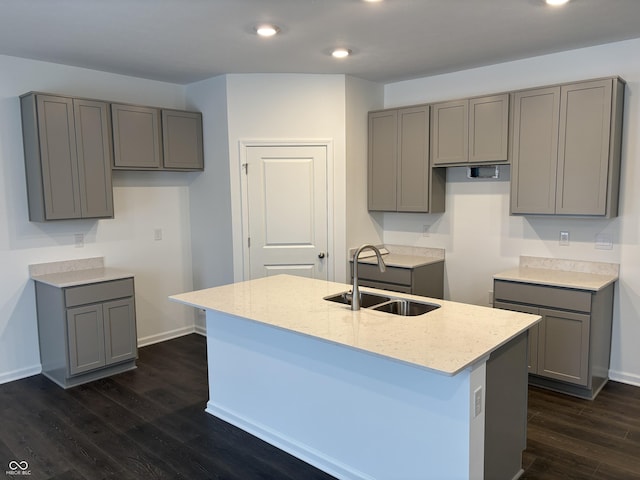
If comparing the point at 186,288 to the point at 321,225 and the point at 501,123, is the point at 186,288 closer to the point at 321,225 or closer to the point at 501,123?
the point at 321,225

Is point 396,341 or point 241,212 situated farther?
point 241,212

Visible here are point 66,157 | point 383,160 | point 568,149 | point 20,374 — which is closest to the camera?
point 568,149

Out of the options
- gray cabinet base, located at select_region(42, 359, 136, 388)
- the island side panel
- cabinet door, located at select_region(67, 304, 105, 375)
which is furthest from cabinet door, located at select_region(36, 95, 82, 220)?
the island side panel

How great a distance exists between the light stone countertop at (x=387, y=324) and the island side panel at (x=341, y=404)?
3.7 inches

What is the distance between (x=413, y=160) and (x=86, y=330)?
10.5 feet

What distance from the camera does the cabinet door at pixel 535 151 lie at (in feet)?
11.9

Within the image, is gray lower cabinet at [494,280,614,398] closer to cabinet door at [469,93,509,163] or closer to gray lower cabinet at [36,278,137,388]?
cabinet door at [469,93,509,163]

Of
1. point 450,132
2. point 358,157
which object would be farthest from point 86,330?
point 450,132

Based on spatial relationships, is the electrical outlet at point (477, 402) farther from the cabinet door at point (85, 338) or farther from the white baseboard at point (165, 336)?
the white baseboard at point (165, 336)

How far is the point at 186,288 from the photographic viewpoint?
16.7 feet

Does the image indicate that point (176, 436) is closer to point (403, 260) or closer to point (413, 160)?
point (403, 260)

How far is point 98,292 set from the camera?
3.83 m

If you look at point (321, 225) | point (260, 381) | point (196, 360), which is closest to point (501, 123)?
point (321, 225)

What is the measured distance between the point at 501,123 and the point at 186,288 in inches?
137
